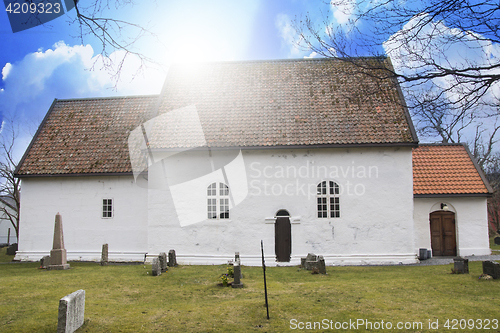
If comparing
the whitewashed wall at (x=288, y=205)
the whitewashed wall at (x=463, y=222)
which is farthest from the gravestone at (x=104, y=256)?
the whitewashed wall at (x=463, y=222)

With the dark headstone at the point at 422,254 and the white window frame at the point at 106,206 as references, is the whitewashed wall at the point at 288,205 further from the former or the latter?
the white window frame at the point at 106,206

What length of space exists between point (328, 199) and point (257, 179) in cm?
310

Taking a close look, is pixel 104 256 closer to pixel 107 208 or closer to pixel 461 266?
pixel 107 208

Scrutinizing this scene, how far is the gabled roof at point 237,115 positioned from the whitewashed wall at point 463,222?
15.2ft

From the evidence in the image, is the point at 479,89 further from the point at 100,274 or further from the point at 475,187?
the point at 475,187

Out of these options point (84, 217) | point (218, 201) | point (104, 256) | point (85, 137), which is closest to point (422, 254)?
point (218, 201)

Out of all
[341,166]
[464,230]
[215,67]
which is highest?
[215,67]

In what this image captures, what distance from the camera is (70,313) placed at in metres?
6.39

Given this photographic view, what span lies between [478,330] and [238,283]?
588 cm

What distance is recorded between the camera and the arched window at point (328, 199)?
1536 cm

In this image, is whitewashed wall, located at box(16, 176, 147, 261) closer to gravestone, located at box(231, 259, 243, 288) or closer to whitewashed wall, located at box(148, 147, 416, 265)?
whitewashed wall, located at box(148, 147, 416, 265)

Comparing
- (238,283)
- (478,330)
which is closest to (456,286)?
(478,330)

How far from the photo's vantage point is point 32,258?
17688 mm

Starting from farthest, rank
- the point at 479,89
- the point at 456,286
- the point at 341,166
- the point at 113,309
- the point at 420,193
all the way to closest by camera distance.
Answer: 1. the point at 420,193
2. the point at 341,166
3. the point at 456,286
4. the point at 113,309
5. the point at 479,89
